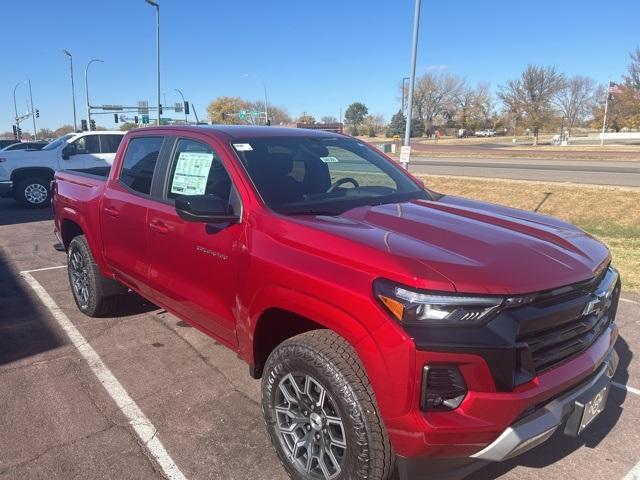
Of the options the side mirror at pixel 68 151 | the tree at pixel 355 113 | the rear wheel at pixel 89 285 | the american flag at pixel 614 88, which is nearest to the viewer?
the rear wheel at pixel 89 285

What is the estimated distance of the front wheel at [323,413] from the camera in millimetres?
2199

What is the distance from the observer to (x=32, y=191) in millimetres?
13445

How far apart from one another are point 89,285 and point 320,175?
2.77 m

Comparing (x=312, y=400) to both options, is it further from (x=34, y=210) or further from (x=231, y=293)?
(x=34, y=210)

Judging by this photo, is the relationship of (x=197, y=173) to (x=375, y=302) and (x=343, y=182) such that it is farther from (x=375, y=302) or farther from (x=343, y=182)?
(x=375, y=302)

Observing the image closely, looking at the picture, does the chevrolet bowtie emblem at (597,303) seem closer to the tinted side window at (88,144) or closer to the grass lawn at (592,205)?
the grass lawn at (592,205)

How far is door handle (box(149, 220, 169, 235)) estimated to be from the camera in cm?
354

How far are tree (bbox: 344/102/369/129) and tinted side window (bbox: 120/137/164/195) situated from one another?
395 feet

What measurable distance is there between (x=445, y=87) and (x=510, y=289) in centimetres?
9449

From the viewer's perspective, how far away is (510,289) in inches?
83.0

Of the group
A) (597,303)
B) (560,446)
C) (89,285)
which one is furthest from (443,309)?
(89,285)

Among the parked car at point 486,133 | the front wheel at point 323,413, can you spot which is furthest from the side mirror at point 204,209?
the parked car at point 486,133

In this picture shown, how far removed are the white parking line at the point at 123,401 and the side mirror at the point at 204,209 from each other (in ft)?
4.44

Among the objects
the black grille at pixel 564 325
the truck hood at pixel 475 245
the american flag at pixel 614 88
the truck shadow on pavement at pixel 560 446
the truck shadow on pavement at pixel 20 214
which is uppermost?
the american flag at pixel 614 88
